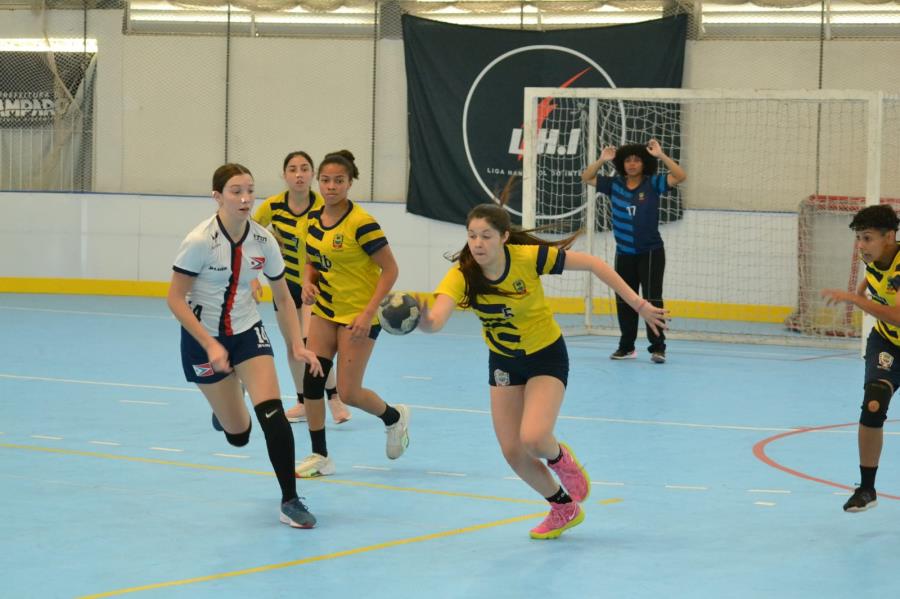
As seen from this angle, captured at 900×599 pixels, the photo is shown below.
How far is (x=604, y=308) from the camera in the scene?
56.5ft

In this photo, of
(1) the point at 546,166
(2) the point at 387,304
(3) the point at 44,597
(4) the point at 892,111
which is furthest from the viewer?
(1) the point at 546,166

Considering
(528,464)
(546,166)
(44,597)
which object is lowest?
(44,597)

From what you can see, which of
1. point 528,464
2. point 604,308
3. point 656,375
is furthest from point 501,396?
point 604,308

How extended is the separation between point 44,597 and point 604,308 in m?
12.6

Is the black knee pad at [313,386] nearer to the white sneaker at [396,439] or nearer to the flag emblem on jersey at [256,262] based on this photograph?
the white sneaker at [396,439]

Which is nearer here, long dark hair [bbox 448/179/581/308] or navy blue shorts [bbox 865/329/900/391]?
long dark hair [bbox 448/179/581/308]

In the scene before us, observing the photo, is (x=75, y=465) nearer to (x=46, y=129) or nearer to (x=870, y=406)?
(x=870, y=406)

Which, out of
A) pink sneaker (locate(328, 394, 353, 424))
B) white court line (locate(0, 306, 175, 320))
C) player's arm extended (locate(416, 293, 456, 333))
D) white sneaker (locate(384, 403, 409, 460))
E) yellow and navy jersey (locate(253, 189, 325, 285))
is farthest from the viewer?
white court line (locate(0, 306, 175, 320))

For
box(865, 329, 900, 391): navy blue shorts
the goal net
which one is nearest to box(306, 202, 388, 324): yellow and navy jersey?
box(865, 329, 900, 391): navy blue shorts

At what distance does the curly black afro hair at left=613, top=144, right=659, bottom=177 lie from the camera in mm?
13320

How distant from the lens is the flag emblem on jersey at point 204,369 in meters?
6.63

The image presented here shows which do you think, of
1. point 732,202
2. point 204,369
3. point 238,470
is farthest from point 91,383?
point 732,202

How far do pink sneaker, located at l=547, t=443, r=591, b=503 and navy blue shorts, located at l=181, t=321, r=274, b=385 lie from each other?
1579 mm

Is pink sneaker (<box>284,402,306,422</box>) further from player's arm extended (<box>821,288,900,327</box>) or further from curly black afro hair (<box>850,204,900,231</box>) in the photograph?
curly black afro hair (<box>850,204,900,231</box>)
